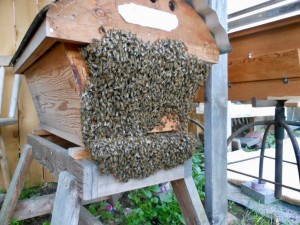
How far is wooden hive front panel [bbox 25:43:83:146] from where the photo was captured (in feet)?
2.07

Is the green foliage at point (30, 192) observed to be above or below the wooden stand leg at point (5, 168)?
below

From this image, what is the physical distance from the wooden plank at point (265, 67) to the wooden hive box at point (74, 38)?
0.48m

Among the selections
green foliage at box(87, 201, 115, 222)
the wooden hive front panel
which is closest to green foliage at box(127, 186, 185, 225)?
green foliage at box(87, 201, 115, 222)

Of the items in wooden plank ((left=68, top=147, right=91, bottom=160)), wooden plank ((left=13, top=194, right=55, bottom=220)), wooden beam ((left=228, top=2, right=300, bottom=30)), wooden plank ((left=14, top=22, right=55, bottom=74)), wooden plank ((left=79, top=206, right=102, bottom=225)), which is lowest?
wooden plank ((left=13, top=194, right=55, bottom=220))

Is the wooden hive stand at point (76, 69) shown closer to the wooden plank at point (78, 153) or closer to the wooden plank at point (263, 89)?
the wooden plank at point (78, 153)

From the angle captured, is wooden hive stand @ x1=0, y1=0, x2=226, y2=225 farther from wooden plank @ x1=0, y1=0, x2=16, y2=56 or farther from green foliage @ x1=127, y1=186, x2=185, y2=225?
wooden plank @ x1=0, y1=0, x2=16, y2=56

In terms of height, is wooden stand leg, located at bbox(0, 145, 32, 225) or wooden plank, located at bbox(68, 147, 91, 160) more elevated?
wooden plank, located at bbox(68, 147, 91, 160)

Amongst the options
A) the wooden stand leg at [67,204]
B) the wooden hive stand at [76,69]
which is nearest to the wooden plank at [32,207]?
the wooden hive stand at [76,69]

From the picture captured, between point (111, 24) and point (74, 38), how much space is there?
0.37 feet

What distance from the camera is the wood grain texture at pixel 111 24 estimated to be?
55 cm

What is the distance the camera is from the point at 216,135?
0.97m

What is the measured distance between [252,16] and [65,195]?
1303mm

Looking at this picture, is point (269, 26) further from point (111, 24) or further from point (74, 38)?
point (74, 38)

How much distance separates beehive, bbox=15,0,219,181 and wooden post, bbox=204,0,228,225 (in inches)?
6.0
